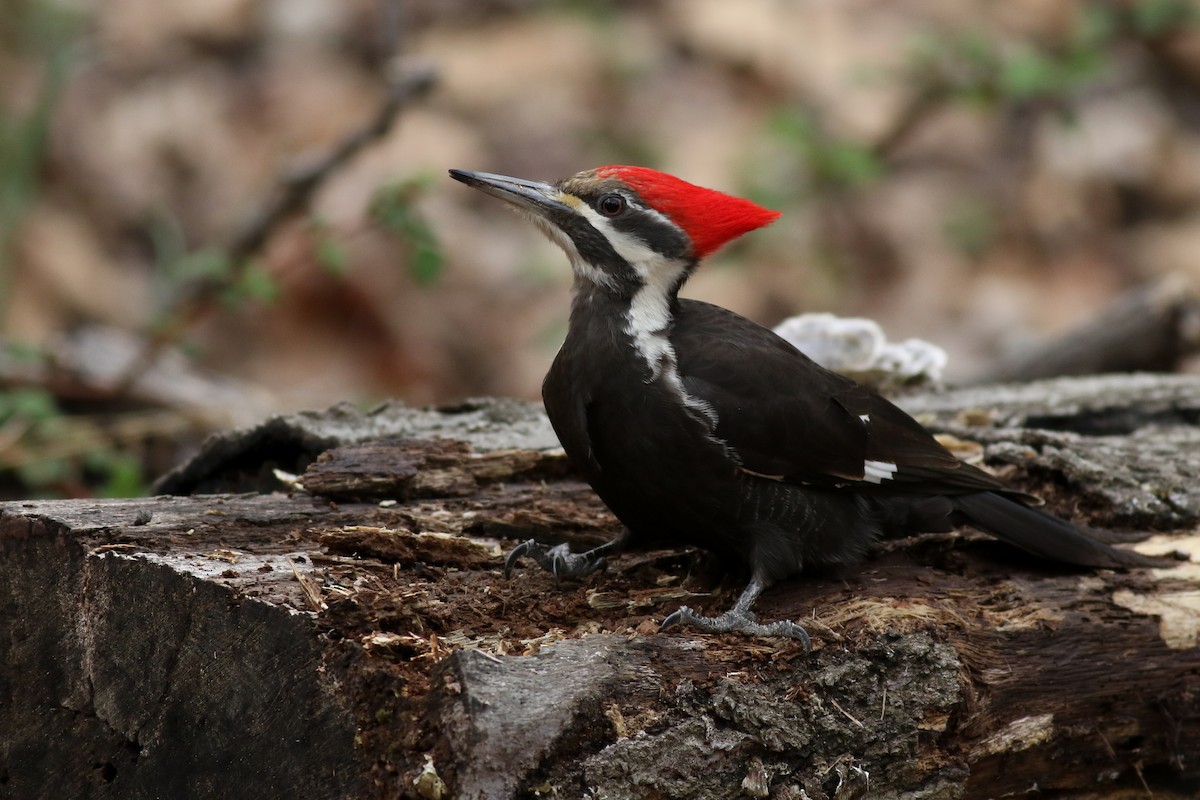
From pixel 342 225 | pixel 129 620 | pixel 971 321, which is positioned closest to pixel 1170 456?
pixel 129 620

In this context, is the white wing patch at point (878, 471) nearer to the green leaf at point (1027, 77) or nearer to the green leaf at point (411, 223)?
the green leaf at point (411, 223)

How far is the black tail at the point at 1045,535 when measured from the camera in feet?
9.95

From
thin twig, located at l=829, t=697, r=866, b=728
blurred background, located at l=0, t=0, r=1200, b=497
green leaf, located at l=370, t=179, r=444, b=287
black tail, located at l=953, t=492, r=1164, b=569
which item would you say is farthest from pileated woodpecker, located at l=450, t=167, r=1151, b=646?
blurred background, located at l=0, t=0, r=1200, b=497

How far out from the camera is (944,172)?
7.49 metres

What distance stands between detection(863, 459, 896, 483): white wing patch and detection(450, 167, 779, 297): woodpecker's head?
631 millimetres

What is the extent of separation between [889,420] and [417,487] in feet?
3.94

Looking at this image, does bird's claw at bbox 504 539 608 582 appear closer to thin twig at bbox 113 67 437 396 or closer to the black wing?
the black wing

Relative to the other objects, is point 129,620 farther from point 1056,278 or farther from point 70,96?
point 1056,278

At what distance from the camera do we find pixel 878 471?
10.0ft

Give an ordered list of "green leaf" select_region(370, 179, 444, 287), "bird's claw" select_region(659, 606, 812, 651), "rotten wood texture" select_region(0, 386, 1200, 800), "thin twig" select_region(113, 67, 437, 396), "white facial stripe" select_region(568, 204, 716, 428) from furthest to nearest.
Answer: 1. "thin twig" select_region(113, 67, 437, 396)
2. "green leaf" select_region(370, 179, 444, 287)
3. "white facial stripe" select_region(568, 204, 716, 428)
4. "bird's claw" select_region(659, 606, 812, 651)
5. "rotten wood texture" select_region(0, 386, 1200, 800)

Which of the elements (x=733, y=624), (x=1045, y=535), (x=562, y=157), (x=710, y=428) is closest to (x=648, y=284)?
(x=710, y=428)

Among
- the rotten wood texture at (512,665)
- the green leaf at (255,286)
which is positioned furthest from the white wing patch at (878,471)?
the green leaf at (255,286)

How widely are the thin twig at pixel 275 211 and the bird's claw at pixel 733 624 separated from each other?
9.41 feet

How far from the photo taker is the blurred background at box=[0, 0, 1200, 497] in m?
6.52
